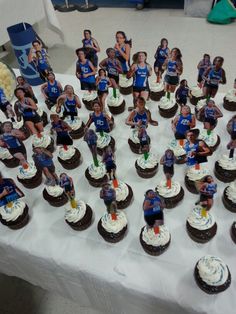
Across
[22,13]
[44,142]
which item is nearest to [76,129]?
[44,142]

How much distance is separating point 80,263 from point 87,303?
0.33 m

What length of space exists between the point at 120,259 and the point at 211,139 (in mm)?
794

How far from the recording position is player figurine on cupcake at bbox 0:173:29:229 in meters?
1.43

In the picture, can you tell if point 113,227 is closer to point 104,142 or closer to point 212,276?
point 212,276

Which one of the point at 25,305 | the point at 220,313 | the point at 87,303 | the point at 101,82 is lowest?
the point at 25,305

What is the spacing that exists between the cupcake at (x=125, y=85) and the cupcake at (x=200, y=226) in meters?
1.08

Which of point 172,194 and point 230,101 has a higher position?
point 230,101

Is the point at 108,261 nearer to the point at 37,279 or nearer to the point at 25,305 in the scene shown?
the point at 37,279

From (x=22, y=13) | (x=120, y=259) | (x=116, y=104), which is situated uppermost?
(x=22, y=13)

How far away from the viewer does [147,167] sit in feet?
5.40

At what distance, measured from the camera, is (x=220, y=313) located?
117cm

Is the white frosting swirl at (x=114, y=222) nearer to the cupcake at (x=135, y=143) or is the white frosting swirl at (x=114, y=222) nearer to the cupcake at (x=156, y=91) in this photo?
the cupcake at (x=135, y=143)

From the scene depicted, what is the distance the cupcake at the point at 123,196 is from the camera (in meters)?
1.52

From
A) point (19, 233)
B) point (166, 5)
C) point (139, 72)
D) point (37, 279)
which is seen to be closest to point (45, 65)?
point (139, 72)
